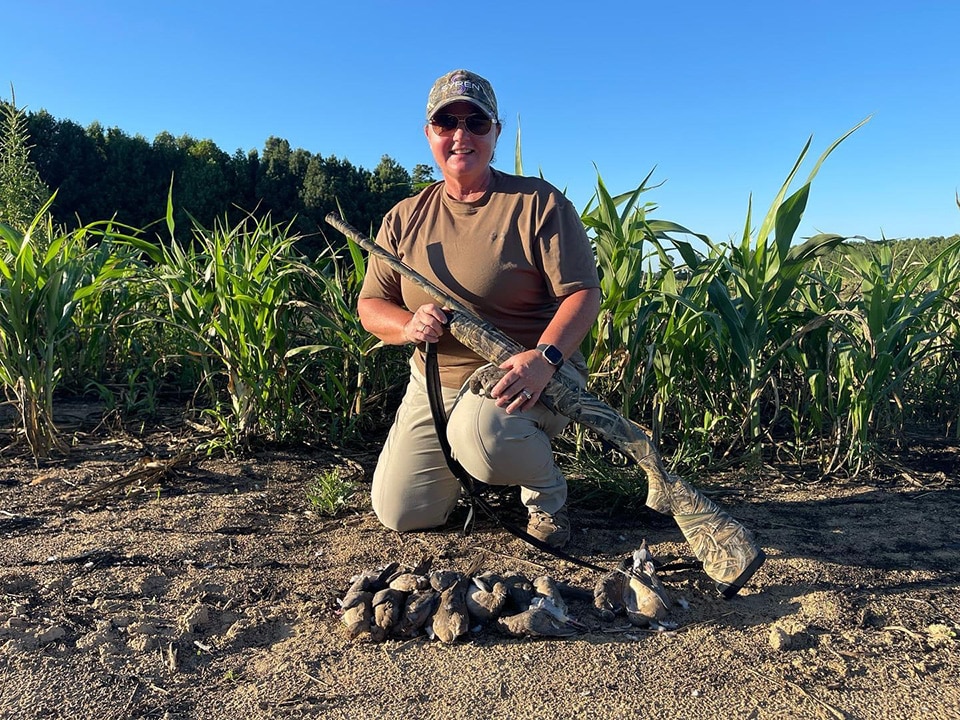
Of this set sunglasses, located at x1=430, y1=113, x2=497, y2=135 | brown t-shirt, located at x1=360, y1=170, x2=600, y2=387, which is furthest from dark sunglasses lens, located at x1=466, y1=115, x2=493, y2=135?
brown t-shirt, located at x1=360, y1=170, x2=600, y2=387

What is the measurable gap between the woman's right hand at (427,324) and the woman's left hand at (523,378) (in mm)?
237

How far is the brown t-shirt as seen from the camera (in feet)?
6.95

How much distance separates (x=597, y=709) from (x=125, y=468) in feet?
6.91

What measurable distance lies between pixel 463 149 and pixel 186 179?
19.3 meters

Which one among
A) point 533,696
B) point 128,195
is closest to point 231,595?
point 533,696

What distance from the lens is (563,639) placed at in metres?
1.61

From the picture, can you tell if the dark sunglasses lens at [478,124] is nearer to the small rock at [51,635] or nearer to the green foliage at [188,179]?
the small rock at [51,635]

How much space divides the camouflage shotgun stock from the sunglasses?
1.63ft

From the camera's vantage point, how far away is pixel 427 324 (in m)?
2.05

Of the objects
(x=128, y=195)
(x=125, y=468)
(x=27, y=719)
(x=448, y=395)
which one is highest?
(x=128, y=195)

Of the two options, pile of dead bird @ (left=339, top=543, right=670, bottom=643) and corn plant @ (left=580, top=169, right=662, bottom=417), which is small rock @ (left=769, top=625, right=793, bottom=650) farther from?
corn plant @ (left=580, top=169, right=662, bottom=417)

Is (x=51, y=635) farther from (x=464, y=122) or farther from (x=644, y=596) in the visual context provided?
(x=464, y=122)

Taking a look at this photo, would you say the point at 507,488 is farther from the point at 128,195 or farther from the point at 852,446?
the point at 128,195

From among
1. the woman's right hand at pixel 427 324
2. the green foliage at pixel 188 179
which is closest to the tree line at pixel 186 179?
the green foliage at pixel 188 179
